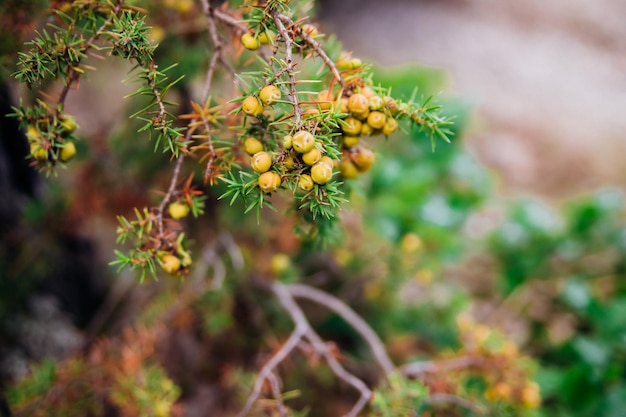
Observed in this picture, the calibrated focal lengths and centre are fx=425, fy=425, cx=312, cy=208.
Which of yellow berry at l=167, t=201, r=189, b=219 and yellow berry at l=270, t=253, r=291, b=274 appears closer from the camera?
yellow berry at l=167, t=201, r=189, b=219

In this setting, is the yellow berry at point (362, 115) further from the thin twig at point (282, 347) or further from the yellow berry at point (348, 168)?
the thin twig at point (282, 347)

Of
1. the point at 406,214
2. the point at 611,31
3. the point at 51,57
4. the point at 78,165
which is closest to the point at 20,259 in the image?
the point at 78,165

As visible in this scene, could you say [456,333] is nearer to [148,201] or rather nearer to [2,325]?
[148,201]

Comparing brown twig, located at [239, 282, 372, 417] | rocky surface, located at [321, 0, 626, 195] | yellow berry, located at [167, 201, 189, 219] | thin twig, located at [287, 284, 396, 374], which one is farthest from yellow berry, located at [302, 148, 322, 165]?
rocky surface, located at [321, 0, 626, 195]

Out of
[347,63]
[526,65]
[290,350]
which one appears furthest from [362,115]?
[526,65]

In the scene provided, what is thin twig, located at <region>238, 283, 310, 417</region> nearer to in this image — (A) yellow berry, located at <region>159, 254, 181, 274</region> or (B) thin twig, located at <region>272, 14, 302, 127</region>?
(A) yellow berry, located at <region>159, 254, 181, 274</region>
